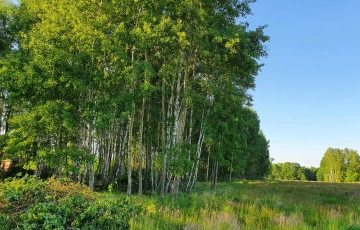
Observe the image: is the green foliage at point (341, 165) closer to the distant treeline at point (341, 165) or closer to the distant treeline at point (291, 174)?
the distant treeline at point (341, 165)

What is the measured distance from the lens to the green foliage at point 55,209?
18.2 ft

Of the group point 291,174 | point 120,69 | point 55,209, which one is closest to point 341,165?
point 291,174

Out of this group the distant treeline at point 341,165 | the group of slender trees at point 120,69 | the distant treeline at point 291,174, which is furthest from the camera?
the distant treeline at point 291,174

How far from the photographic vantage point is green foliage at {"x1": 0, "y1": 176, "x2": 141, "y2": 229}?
5.55 m

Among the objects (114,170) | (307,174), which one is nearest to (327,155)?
(307,174)

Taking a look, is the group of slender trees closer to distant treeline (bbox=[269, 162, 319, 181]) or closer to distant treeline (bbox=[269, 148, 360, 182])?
distant treeline (bbox=[269, 148, 360, 182])

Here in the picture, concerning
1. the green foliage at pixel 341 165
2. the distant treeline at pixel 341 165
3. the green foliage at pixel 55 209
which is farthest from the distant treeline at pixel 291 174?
the green foliage at pixel 55 209

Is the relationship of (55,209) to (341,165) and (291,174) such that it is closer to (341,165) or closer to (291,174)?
(341,165)

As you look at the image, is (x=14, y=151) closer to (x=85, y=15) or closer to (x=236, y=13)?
(x=85, y=15)

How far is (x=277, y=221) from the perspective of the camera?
23.6 ft

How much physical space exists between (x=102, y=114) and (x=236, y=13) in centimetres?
899

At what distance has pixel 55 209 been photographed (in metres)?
5.89

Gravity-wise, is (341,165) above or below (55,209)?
above

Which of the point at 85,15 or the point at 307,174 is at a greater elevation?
the point at 85,15
